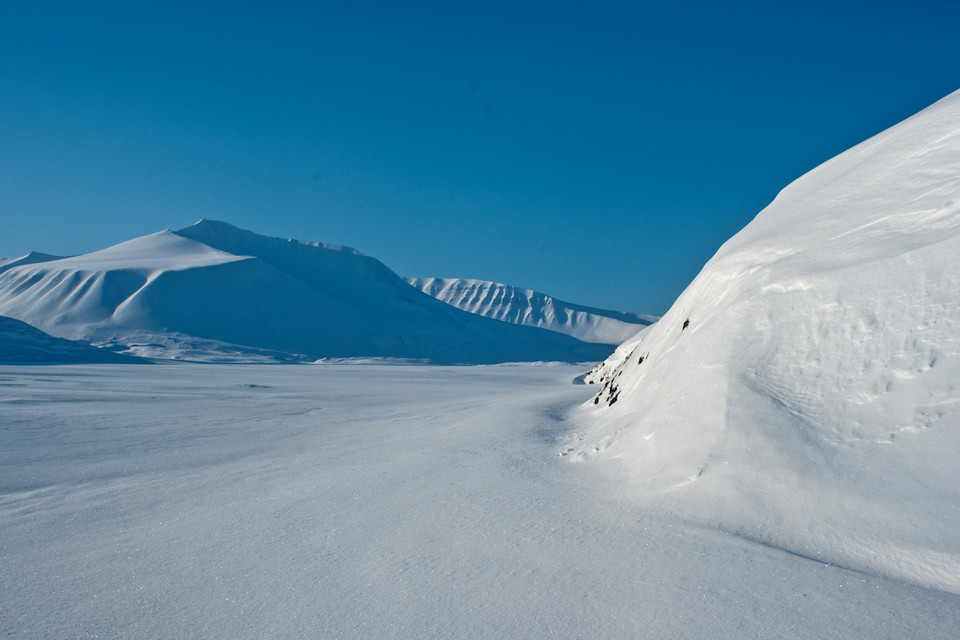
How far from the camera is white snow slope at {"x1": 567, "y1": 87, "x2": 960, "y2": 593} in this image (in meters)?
3.69

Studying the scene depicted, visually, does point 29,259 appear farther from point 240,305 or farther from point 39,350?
point 39,350

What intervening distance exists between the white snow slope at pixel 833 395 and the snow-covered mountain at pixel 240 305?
57.1m

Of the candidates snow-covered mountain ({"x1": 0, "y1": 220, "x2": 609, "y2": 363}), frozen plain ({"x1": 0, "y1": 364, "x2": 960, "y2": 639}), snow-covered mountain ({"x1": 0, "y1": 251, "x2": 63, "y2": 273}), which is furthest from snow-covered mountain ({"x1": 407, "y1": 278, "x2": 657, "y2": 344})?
frozen plain ({"x1": 0, "y1": 364, "x2": 960, "y2": 639})

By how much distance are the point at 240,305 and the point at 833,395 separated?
76800 millimetres

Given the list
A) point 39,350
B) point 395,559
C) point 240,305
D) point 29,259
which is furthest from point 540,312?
point 395,559

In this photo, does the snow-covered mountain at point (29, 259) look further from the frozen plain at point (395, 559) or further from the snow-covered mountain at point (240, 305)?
the frozen plain at point (395, 559)

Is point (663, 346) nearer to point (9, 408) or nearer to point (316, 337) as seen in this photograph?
point (9, 408)

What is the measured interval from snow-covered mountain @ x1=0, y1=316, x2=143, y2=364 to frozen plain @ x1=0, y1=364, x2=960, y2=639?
43.6 meters

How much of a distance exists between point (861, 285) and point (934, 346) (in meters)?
1.02

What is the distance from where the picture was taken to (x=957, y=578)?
308 cm

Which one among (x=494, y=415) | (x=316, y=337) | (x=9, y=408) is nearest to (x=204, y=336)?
(x=316, y=337)

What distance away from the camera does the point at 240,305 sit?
74.3 metres

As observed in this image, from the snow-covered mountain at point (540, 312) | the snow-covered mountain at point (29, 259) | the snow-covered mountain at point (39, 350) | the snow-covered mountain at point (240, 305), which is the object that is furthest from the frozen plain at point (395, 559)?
the snow-covered mountain at point (540, 312)

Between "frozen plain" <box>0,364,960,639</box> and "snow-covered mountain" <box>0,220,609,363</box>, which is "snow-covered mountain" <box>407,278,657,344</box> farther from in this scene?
"frozen plain" <box>0,364,960,639</box>
